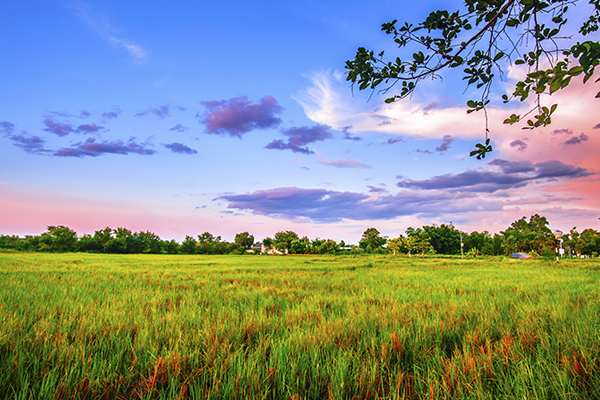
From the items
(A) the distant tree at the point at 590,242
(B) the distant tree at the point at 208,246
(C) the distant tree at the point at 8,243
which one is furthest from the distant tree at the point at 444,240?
(C) the distant tree at the point at 8,243

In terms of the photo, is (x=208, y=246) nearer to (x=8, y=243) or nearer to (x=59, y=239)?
(x=59, y=239)

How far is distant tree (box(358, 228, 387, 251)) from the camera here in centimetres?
8981

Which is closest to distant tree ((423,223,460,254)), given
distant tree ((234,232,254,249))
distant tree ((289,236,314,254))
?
distant tree ((289,236,314,254))

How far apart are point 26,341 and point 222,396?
216 cm

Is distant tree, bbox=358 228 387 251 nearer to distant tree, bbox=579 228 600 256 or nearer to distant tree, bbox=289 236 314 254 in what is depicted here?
distant tree, bbox=289 236 314 254

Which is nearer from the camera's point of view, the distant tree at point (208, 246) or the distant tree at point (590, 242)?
the distant tree at point (590, 242)

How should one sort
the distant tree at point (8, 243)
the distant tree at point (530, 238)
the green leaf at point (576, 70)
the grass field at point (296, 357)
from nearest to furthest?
the green leaf at point (576, 70) → the grass field at point (296, 357) → the distant tree at point (530, 238) → the distant tree at point (8, 243)

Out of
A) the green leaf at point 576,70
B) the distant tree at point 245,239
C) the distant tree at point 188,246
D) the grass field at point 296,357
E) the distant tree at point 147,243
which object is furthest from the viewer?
the distant tree at point 245,239

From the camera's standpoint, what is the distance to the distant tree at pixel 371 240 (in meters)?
Answer: 89.8

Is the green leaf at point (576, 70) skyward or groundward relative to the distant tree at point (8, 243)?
skyward

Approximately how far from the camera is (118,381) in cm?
189

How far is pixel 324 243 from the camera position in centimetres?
8019

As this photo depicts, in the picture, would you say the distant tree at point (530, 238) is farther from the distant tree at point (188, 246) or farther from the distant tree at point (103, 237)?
the distant tree at point (103, 237)

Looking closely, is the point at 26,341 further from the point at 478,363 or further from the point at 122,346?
the point at 478,363
